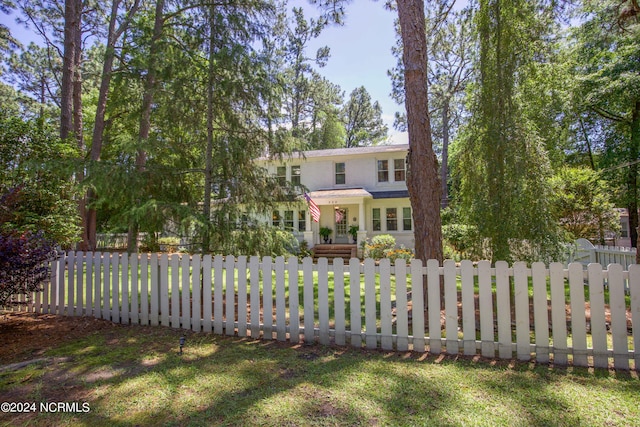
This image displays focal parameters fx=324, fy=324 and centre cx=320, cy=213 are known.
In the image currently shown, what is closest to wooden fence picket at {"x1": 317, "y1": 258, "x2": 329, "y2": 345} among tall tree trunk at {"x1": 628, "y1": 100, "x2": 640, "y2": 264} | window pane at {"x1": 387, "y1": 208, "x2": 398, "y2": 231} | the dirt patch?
the dirt patch

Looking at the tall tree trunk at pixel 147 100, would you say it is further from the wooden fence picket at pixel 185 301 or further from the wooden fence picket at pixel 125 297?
the wooden fence picket at pixel 185 301

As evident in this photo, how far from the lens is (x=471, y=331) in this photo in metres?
3.59

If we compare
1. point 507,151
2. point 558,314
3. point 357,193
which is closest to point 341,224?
point 357,193

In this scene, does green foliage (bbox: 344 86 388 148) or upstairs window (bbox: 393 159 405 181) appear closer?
upstairs window (bbox: 393 159 405 181)

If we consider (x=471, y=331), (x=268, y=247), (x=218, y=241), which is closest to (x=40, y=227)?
(x=218, y=241)

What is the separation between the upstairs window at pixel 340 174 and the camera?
59.5ft

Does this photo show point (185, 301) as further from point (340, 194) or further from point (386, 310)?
point (340, 194)

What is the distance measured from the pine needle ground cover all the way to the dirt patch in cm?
4

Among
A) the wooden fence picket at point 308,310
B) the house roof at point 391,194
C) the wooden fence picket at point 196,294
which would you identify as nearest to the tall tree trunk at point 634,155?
the house roof at point 391,194

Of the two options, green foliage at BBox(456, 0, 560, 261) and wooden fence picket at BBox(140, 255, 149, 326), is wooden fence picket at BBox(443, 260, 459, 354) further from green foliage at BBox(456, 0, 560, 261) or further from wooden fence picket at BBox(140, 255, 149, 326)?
wooden fence picket at BBox(140, 255, 149, 326)

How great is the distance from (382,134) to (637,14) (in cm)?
2968

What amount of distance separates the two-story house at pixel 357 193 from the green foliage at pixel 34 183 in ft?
34.2

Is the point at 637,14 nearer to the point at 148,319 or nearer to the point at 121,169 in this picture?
the point at 121,169

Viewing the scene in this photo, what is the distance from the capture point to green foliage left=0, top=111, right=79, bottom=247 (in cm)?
549
